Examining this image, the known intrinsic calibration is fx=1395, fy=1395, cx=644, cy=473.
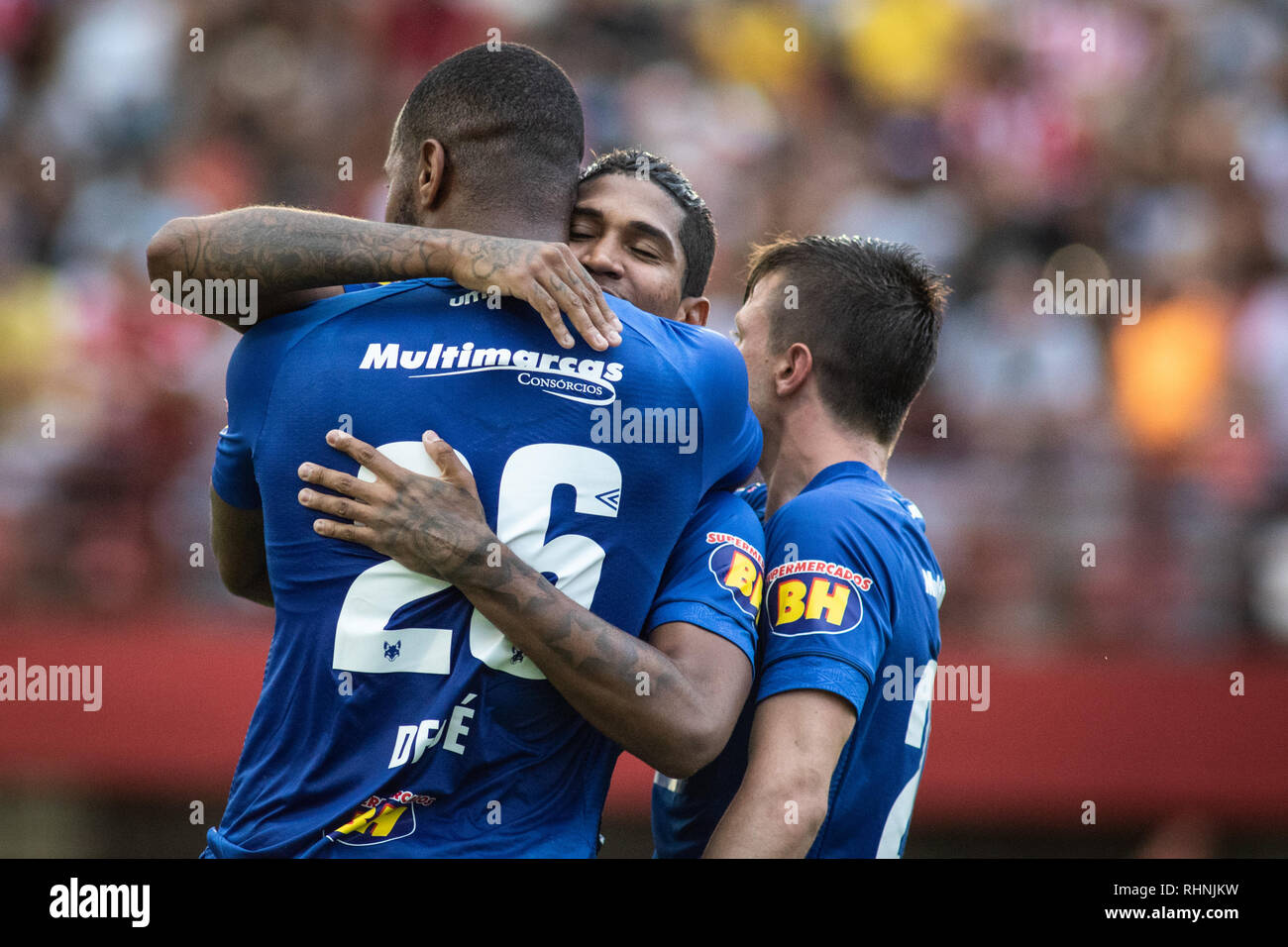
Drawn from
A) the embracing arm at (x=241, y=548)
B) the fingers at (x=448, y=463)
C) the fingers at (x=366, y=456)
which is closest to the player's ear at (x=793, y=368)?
the fingers at (x=448, y=463)

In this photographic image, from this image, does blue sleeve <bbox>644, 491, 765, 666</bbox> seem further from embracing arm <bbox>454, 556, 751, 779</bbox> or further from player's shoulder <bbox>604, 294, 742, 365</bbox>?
player's shoulder <bbox>604, 294, 742, 365</bbox>

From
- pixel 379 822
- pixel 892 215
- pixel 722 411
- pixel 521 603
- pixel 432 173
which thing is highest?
pixel 892 215

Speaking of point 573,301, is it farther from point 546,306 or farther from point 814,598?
point 814,598

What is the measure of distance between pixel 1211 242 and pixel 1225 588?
273 centimetres

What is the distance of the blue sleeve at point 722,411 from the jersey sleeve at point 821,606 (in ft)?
0.88

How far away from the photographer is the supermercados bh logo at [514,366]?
292cm

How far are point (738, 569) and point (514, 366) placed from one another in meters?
0.68

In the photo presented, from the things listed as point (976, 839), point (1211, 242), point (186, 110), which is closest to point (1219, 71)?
point (1211, 242)

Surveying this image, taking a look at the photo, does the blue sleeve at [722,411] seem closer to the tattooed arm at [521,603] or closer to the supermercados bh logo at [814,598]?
the supermercados bh logo at [814,598]

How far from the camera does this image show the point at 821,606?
3254 millimetres

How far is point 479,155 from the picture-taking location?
123 inches

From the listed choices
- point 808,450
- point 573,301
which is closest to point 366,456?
point 573,301

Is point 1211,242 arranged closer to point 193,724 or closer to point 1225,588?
point 1225,588

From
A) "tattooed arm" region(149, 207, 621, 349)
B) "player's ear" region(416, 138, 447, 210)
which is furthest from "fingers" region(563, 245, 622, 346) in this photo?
"player's ear" region(416, 138, 447, 210)
